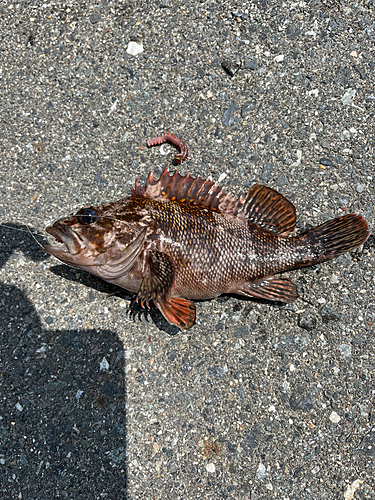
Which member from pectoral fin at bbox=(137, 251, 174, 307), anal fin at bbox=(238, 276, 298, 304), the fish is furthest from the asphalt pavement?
pectoral fin at bbox=(137, 251, 174, 307)

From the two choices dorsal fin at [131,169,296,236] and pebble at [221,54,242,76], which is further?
pebble at [221,54,242,76]

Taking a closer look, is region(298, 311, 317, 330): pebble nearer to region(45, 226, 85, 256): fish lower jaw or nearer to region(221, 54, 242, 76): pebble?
region(45, 226, 85, 256): fish lower jaw

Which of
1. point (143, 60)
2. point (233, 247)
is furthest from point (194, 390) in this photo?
point (143, 60)

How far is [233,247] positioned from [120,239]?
93 centimetres

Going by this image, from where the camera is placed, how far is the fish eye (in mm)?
3064

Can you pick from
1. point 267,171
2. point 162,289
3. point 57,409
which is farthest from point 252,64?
point 57,409

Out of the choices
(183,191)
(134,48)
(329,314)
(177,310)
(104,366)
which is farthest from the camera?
(134,48)

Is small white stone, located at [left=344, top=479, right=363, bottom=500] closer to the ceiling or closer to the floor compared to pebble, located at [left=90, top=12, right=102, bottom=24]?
closer to the floor

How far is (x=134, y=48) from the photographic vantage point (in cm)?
403

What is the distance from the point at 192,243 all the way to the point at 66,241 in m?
1.00

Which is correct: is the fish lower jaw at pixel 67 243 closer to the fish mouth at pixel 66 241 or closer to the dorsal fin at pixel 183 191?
the fish mouth at pixel 66 241

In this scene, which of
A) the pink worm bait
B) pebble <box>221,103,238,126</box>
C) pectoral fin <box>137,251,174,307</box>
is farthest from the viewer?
pebble <box>221,103,238,126</box>

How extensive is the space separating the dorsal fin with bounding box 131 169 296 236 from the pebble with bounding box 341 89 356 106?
1.44m

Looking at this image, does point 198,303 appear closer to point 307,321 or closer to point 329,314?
point 307,321
